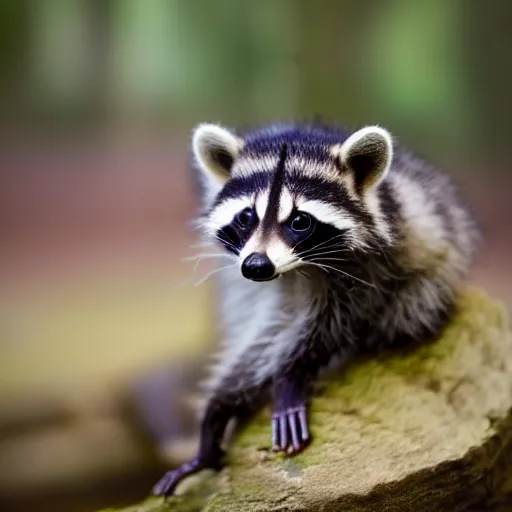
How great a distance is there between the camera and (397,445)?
160 centimetres

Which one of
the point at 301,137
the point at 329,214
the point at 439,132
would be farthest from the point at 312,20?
the point at 329,214

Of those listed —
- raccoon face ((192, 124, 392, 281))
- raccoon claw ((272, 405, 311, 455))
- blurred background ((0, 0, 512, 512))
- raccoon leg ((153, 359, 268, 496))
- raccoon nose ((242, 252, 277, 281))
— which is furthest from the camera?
blurred background ((0, 0, 512, 512))

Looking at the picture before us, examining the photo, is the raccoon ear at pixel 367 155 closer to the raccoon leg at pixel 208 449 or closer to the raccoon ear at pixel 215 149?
the raccoon ear at pixel 215 149

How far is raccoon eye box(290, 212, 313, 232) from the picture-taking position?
1.44 metres

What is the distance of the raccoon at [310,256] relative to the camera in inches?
58.4

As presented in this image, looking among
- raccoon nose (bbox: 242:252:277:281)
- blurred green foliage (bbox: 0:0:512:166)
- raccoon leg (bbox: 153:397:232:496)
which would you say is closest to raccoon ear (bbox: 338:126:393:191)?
raccoon nose (bbox: 242:252:277:281)

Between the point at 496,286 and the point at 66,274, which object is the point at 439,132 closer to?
the point at 496,286

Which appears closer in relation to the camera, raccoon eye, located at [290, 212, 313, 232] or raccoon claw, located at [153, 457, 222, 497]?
raccoon eye, located at [290, 212, 313, 232]

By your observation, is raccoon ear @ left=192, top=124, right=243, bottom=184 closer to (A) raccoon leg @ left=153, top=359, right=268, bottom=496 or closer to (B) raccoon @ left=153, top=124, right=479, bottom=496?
(B) raccoon @ left=153, top=124, right=479, bottom=496

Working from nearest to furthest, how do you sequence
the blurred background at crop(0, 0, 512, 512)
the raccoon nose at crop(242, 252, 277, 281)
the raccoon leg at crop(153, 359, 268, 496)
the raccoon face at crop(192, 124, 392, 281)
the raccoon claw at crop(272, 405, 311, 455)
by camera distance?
1. the raccoon nose at crop(242, 252, 277, 281)
2. the raccoon face at crop(192, 124, 392, 281)
3. the raccoon claw at crop(272, 405, 311, 455)
4. the raccoon leg at crop(153, 359, 268, 496)
5. the blurred background at crop(0, 0, 512, 512)

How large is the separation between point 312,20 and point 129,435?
1.90 m

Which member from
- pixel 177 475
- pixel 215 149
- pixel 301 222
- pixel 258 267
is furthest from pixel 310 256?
pixel 177 475

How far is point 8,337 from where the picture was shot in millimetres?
2539

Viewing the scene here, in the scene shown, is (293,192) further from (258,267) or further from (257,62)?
(257,62)
